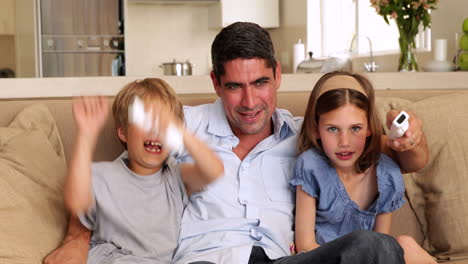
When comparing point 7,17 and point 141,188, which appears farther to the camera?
point 7,17

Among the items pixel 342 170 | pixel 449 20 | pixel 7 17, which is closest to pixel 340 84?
pixel 342 170

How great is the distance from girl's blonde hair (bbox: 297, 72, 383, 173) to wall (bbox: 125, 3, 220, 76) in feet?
15.5

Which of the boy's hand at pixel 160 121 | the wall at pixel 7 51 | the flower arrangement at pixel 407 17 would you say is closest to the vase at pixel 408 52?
the flower arrangement at pixel 407 17

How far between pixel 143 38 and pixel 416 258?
17.2 feet

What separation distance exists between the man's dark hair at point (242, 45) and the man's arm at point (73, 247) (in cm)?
60

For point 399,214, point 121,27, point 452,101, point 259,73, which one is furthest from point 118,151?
point 121,27

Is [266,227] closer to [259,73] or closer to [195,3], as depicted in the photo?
[259,73]

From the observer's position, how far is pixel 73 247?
5.89ft

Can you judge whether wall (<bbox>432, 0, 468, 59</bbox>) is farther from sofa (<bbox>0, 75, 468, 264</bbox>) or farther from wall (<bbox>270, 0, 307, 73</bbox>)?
wall (<bbox>270, 0, 307, 73</bbox>)

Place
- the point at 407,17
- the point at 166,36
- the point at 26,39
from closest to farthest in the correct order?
the point at 407,17
the point at 26,39
the point at 166,36

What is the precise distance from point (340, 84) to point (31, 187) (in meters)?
0.91

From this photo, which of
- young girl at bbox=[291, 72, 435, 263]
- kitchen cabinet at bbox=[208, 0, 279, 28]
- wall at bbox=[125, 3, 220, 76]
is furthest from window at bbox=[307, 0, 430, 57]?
young girl at bbox=[291, 72, 435, 263]

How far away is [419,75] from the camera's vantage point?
276cm

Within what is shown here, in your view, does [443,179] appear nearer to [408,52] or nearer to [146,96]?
[146,96]
